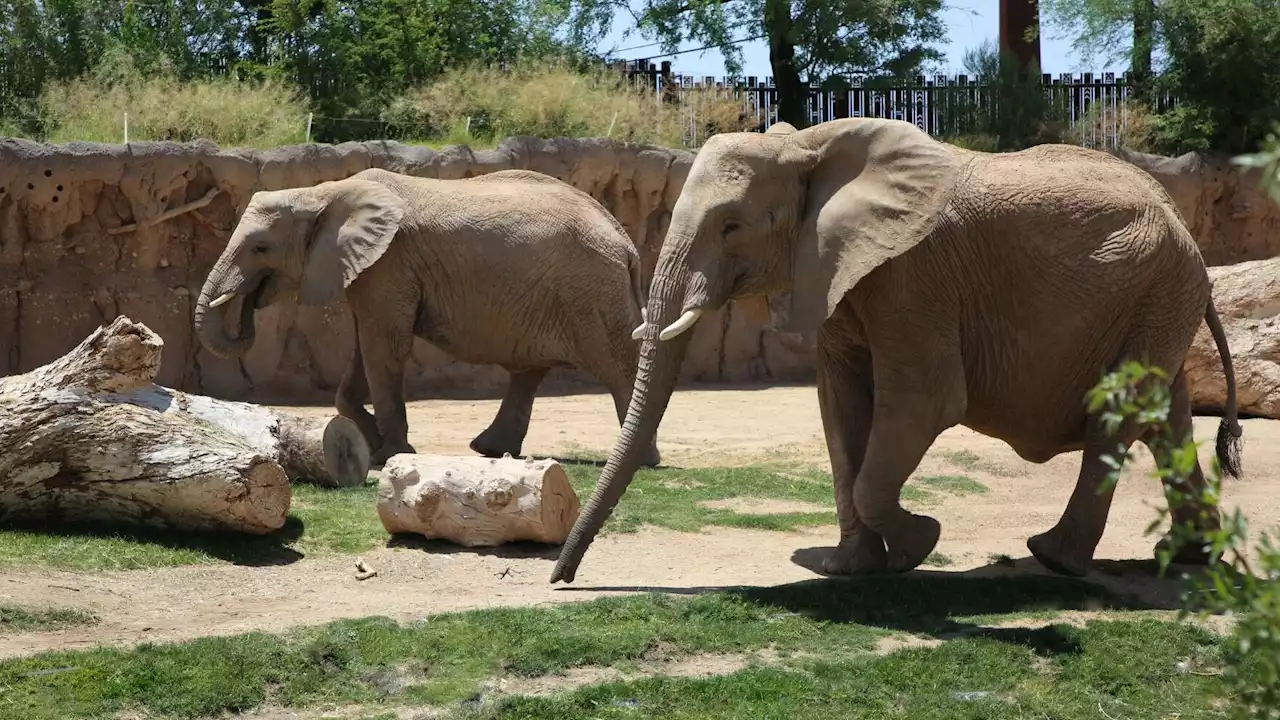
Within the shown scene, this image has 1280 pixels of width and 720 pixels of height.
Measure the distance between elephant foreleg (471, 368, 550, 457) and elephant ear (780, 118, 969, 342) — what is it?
5559 mm

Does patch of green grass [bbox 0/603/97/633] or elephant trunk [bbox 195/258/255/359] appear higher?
elephant trunk [bbox 195/258/255/359]

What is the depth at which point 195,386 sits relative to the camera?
1748cm

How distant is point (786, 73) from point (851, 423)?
705 inches

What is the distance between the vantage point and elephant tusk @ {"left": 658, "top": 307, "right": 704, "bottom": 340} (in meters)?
7.38

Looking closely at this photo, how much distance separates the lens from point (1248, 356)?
50.4 feet

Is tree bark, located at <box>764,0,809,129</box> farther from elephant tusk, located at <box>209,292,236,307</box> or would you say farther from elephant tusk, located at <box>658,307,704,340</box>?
elephant tusk, located at <box>658,307,704,340</box>

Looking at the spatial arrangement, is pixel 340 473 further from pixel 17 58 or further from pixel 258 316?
pixel 17 58

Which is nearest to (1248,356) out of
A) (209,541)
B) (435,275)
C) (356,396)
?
(435,275)

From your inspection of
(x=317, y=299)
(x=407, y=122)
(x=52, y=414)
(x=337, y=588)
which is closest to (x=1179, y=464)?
(x=337, y=588)

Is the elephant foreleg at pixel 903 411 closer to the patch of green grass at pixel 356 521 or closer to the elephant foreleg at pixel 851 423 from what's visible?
the elephant foreleg at pixel 851 423

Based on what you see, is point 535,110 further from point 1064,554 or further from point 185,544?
point 1064,554

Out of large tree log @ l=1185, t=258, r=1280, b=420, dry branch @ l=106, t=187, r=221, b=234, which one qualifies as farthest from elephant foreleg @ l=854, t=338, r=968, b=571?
dry branch @ l=106, t=187, r=221, b=234

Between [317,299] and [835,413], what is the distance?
17.2 feet

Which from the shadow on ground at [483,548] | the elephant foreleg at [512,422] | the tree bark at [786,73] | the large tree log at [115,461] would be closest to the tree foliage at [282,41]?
the tree bark at [786,73]
